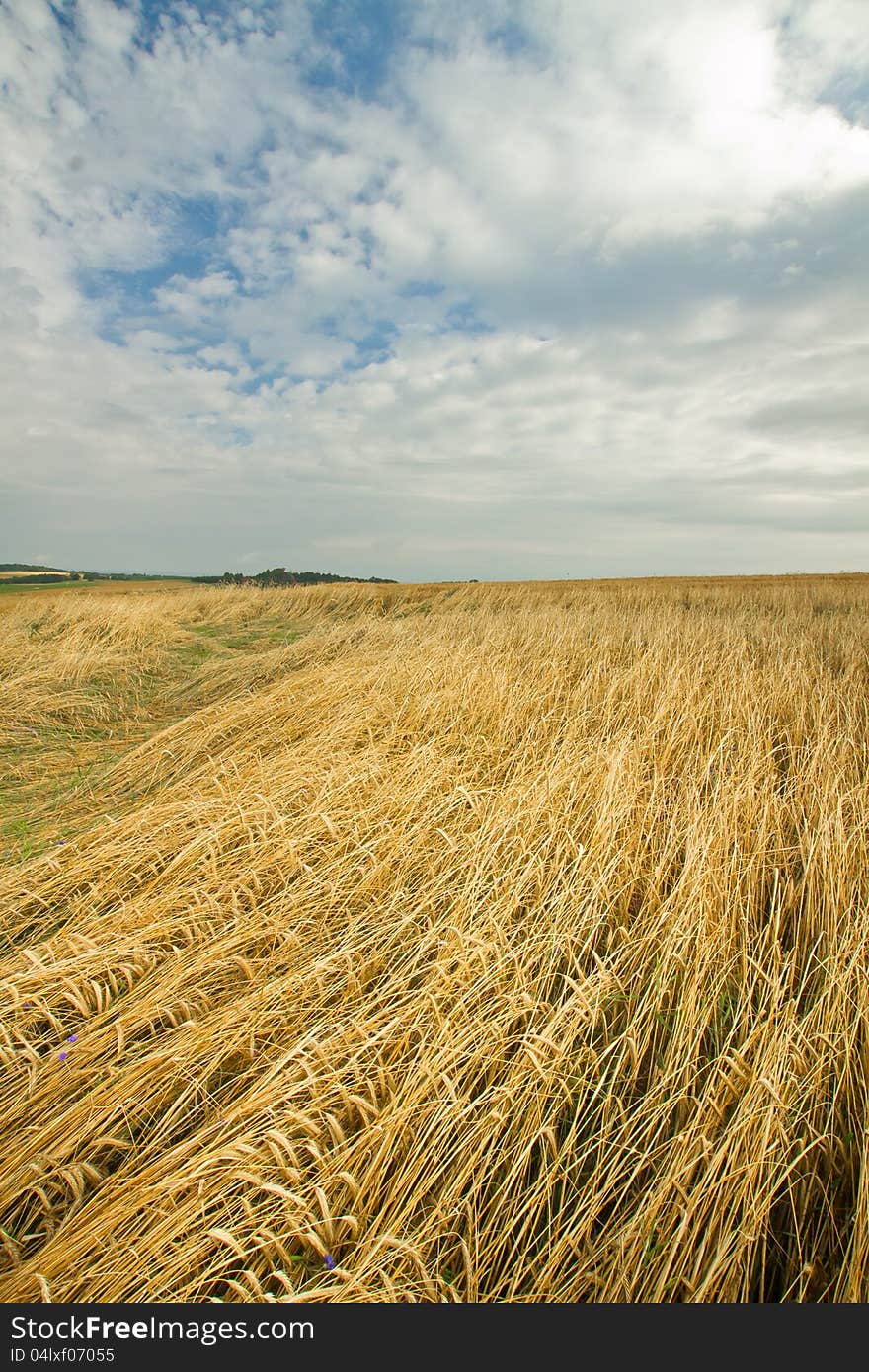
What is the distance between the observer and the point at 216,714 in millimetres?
6281

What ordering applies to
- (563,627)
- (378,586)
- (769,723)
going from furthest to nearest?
(378,586) → (563,627) → (769,723)

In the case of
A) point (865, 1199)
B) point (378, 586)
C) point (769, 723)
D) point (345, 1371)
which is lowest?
point (345, 1371)

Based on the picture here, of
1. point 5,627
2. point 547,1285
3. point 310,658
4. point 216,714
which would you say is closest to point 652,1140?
point 547,1285

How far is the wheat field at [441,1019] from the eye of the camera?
1671mm

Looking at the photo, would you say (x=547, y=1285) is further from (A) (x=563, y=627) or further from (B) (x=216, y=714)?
(A) (x=563, y=627)

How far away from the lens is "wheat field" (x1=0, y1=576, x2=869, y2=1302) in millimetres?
1671

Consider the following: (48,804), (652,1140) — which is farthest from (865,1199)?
(48,804)

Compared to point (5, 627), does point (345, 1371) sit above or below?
below

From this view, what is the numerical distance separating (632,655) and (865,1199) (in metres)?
6.91

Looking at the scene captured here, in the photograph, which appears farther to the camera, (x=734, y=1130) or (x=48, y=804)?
(x=48, y=804)

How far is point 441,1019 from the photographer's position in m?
2.22

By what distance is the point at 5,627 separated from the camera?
39.3 ft

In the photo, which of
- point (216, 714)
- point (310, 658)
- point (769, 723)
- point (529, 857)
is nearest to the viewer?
point (529, 857)

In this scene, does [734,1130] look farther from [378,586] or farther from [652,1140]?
[378,586]
